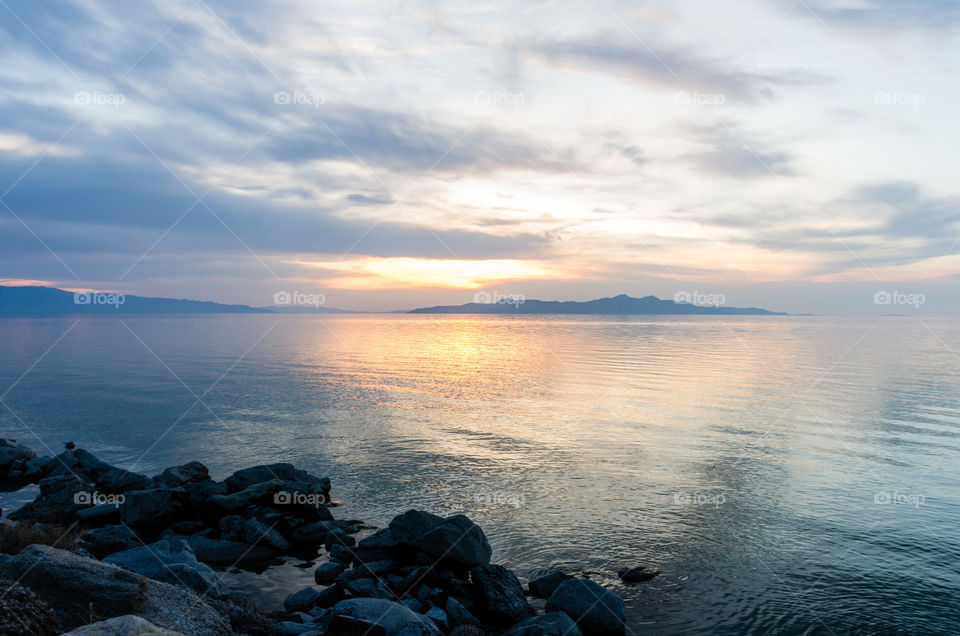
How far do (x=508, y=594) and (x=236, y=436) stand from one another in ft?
87.6

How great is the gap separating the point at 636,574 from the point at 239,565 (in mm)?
12725

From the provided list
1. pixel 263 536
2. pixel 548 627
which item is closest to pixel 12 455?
pixel 263 536

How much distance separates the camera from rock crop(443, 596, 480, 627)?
563 inches

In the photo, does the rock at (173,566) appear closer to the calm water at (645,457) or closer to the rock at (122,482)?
the calm water at (645,457)

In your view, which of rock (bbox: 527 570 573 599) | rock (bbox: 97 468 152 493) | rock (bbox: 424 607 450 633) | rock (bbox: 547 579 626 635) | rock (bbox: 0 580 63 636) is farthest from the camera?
rock (bbox: 97 468 152 493)

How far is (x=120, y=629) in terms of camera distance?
6445mm

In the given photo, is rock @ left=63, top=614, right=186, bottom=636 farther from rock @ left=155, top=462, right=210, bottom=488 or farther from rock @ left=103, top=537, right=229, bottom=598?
rock @ left=155, top=462, right=210, bottom=488

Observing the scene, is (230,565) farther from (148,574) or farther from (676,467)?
(676,467)

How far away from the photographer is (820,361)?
78625 mm

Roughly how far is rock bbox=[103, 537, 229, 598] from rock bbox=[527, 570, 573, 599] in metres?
8.39

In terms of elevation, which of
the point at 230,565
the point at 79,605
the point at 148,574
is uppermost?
the point at 79,605

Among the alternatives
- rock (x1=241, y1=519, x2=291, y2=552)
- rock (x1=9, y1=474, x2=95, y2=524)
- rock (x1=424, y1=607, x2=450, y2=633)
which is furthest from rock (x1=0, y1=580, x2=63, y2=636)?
rock (x1=9, y1=474, x2=95, y2=524)

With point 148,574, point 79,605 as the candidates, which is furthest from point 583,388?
point 79,605

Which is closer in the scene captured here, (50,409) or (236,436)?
(236,436)
